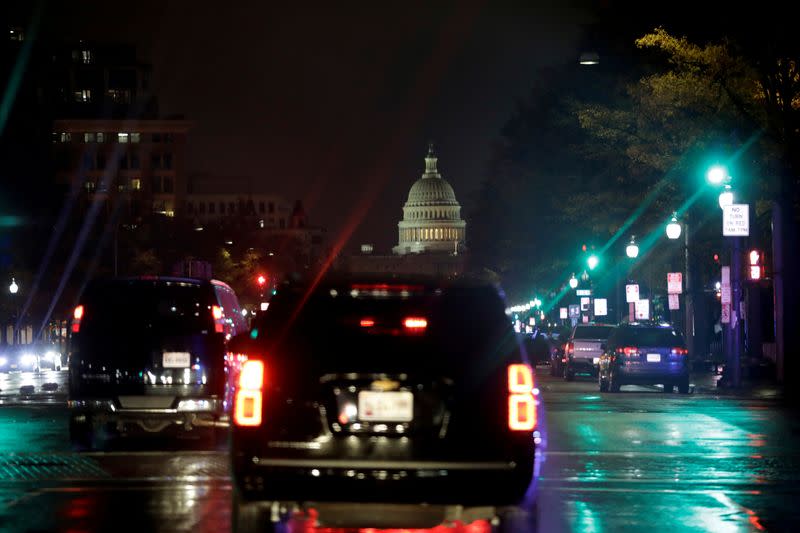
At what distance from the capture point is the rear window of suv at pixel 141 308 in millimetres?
19125

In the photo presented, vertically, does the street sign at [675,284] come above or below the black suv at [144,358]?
above

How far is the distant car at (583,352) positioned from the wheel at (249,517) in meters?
40.4

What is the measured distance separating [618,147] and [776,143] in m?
13.0

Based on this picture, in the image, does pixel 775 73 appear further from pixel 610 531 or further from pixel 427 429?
pixel 427 429

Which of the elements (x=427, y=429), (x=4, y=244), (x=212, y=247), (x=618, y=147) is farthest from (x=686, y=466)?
(x=212, y=247)

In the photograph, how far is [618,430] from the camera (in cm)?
2334

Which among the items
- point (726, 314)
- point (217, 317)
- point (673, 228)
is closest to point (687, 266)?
point (673, 228)

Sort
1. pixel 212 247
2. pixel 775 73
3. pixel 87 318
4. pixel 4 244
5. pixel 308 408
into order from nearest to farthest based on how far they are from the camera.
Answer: pixel 308 408 < pixel 87 318 < pixel 775 73 < pixel 4 244 < pixel 212 247

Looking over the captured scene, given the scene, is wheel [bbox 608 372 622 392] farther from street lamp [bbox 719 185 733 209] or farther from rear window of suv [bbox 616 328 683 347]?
street lamp [bbox 719 185 733 209]

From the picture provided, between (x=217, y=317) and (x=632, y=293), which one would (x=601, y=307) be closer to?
(x=632, y=293)

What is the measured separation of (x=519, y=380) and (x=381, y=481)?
3.55 feet

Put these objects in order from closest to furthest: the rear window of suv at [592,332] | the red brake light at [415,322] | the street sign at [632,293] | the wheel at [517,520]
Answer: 1. the wheel at [517,520]
2. the red brake light at [415,322]
3. the rear window of suv at [592,332]
4. the street sign at [632,293]

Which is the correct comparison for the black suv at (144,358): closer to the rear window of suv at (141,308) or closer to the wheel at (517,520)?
the rear window of suv at (141,308)

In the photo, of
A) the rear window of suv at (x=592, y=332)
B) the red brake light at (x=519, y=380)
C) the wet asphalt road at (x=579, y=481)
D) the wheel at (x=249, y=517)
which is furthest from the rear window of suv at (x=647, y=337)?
the wheel at (x=249, y=517)
